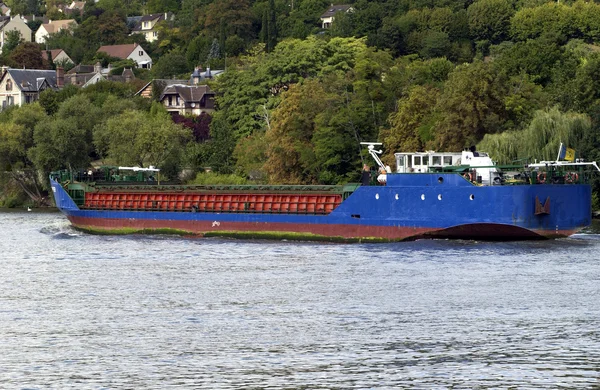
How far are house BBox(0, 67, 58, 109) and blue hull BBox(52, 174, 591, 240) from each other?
9585 centimetres

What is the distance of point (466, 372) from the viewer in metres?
28.0

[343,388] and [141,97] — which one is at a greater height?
[141,97]

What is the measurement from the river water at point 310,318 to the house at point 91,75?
351 ft

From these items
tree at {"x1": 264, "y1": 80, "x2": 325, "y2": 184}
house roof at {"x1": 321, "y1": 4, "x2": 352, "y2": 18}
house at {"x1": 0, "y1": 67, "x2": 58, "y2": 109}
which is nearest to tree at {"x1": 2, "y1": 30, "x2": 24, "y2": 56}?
house at {"x1": 0, "y1": 67, "x2": 58, "y2": 109}

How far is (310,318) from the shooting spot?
35.0 metres

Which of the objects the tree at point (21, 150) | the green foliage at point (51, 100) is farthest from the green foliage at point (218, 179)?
the green foliage at point (51, 100)

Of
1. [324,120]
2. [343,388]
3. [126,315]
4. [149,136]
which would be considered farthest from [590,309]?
[149,136]

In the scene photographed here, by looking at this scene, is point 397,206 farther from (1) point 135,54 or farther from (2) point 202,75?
(1) point 135,54

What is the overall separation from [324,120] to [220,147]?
65.4 ft

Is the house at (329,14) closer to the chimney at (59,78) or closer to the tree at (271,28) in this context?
the tree at (271,28)

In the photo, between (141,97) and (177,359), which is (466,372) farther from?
(141,97)

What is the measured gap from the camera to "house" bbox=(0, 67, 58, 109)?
5871 inches

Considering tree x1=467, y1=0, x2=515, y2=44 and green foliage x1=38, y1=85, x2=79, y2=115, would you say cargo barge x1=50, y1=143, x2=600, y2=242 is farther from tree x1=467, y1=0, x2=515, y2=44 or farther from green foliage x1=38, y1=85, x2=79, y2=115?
tree x1=467, y1=0, x2=515, y2=44

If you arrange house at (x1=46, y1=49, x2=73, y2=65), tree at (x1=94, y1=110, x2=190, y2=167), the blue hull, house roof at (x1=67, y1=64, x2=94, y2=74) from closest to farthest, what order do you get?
the blue hull, tree at (x1=94, y1=110, x2=190, y2=167), house roof at (x1=67, y1=64, x2=94, y2=74), house at (x1=46, y1=49, x2=73, y2=65)
